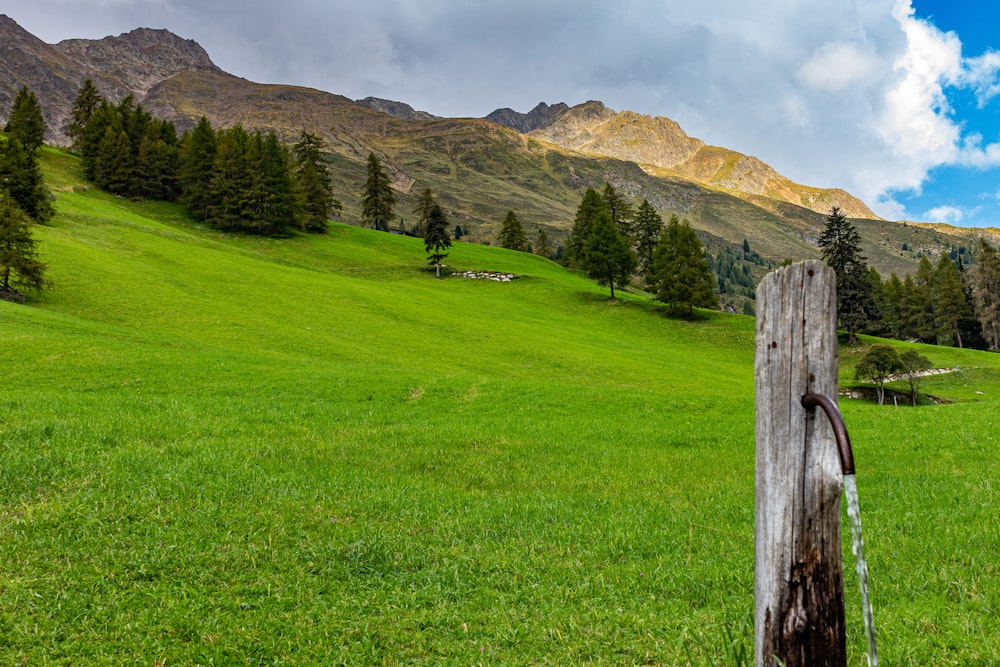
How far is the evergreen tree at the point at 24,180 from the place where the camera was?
51.2 meters

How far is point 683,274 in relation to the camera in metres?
61.4

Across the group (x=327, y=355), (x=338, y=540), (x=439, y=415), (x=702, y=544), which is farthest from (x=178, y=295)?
(x=702, y=544)

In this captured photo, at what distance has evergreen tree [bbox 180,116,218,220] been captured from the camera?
77.4 m

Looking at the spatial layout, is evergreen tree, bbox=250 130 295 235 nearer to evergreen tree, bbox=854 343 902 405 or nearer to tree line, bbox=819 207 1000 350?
tree line, bbox=819 207 1000 350

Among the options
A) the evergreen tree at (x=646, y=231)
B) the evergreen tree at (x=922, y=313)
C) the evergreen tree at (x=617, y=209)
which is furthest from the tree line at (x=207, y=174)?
the evergreen tree at (x=922, y=313)

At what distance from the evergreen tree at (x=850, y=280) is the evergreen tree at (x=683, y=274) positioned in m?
13.2

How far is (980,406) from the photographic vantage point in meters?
20.7

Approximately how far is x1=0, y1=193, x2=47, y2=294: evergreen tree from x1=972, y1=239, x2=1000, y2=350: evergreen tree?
101 m

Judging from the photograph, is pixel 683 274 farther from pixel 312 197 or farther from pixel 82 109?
pixel 82 109

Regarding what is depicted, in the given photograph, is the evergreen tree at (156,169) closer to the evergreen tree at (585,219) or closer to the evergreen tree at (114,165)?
the evergreen tree at (114,165)

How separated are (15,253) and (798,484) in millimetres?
43439

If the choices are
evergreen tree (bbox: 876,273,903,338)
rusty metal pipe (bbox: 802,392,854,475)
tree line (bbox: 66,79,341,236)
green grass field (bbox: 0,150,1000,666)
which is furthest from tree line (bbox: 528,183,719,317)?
rusty metal pipe (bbox: 802,392,854,475)

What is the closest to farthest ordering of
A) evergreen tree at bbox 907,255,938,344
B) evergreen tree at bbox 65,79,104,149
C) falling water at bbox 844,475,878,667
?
falling water at bbox 844,475,878,667
evergreen tree at bbox 907,255,938,344
evergreen tree at bbox 65,79,104,149

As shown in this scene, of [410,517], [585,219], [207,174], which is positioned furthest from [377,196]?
[410,517]
